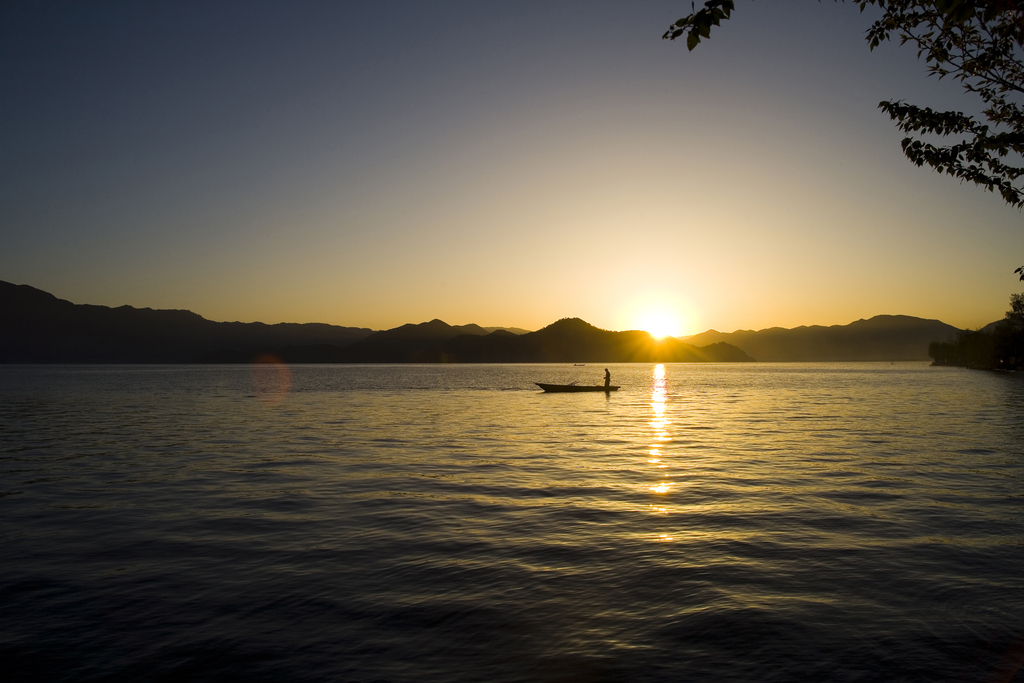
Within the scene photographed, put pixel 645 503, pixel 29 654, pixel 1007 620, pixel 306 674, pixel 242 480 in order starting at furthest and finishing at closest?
1. pixel 242 480
2. pixel 645 503
3. pixel 1007 620
4. pixel 29 654
5. pixel 306 674

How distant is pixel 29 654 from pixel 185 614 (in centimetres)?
199

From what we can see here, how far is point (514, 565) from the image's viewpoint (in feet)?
41.1

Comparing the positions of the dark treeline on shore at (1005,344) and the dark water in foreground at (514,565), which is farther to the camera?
the dark treeline on shore at (1005,344)

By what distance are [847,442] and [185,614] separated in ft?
105

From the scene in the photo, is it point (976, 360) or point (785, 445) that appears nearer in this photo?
point (785, 445)

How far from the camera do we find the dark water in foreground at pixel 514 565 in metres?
8.48

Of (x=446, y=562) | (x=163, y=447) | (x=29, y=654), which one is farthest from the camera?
(x=163, y=447)

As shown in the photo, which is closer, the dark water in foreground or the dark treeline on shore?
the dark water in foreground

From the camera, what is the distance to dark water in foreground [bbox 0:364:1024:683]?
8.48 m

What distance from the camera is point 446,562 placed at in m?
12.8

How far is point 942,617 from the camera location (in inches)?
384

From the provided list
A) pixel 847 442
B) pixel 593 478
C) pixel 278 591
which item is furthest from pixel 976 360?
pixel 278 591

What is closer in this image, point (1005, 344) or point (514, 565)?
point (514, 565)

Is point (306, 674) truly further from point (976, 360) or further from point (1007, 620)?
point (976, 360)
